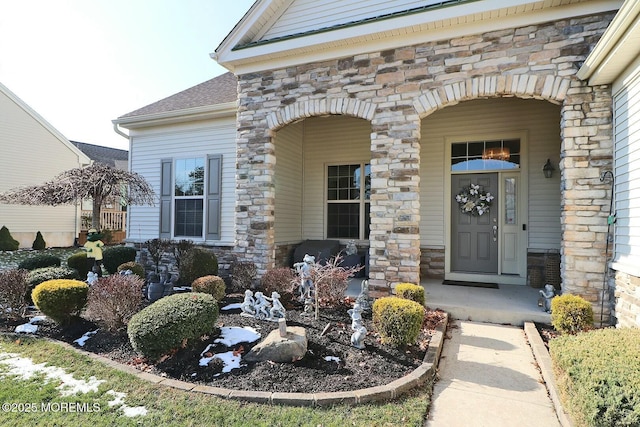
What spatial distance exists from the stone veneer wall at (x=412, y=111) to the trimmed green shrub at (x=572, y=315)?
0.73m

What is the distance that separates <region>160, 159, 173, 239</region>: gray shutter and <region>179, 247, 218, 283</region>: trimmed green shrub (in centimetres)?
235

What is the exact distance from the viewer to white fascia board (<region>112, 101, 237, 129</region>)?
26.9 feet

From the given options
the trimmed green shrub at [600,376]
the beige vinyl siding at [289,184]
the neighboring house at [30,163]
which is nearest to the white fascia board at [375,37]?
the beige vinyl siding at [289,184]

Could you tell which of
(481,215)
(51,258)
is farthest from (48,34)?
(481,215)

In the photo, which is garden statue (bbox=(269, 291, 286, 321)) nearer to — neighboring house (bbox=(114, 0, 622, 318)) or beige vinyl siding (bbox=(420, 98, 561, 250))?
neighboring house (bbox=(114, 0, 622, 318))

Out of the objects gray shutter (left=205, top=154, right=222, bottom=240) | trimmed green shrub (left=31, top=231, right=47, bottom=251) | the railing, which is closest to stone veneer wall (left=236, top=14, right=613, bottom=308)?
gray shutter (left=205, top=154, right=222, bottom=240)

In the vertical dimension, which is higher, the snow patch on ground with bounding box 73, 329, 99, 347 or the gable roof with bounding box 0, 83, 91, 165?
the gable roof with bounding box 0, 83, 91, 165

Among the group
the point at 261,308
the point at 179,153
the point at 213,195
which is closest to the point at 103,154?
the point at 179,153

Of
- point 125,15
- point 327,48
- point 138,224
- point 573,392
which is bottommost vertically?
point 573,392

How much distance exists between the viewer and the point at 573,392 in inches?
98.3

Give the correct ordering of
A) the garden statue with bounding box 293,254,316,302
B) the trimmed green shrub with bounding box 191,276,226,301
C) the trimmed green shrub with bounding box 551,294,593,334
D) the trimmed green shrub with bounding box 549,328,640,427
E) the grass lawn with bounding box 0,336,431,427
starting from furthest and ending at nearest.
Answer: the trimmed green shrub with bounding box 191,276,226,301 < the garden statue with bounding box 293,254,316,302 < the trimmed green shrub with bounding box 551,294,593,334 < the grass lawn with bounding box 0,336,431,427 < the trimmed green shrub with bounding box 549,328,640,427

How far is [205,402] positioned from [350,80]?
17.9 feet

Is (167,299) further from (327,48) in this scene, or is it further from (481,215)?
(481,215)

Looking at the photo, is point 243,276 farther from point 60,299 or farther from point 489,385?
point 489,385
